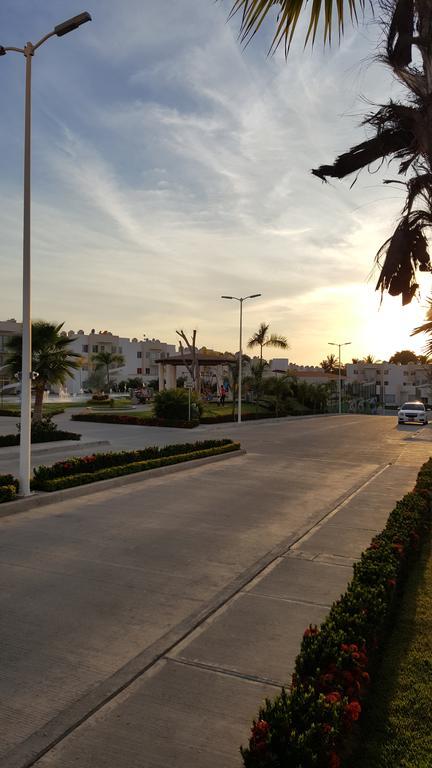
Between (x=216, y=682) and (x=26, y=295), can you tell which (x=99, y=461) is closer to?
(x=26, y=295)

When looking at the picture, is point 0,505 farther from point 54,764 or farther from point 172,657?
point 54,764

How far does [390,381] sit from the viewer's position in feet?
365

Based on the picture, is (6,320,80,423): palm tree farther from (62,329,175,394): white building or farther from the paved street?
(62,329,175,394): white building

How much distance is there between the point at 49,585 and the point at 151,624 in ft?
Result: 5.33

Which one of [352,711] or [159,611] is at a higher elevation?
[352,711]

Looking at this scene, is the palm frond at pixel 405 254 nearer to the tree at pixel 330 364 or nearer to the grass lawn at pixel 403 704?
the grass lawn at pixel 403 704

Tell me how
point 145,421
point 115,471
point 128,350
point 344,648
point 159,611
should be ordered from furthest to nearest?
point 128,350 < point 145,421 < point 115,471 < point 159,611 < point 344,648

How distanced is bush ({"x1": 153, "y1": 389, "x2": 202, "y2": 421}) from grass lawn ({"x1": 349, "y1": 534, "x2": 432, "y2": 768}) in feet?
92.5

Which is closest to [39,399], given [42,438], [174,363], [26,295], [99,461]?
[42,438]

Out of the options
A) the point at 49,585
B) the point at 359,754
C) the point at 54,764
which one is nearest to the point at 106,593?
the point at 49,585

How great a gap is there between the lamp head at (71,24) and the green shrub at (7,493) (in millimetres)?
8291

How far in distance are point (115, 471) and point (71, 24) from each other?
29.6 ft

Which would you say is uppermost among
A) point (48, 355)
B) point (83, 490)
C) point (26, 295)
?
point (26, 295)

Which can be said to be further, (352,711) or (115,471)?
(115,471)
